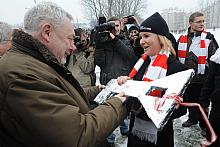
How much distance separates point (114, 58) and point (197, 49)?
4.89ft

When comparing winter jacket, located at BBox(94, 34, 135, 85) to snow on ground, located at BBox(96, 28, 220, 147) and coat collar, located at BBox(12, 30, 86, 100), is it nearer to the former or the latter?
snow on ground, located at BBox(96, 28, 220, 147)

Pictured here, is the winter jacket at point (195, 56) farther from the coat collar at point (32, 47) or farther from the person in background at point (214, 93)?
the coat collar at point (32, 47)

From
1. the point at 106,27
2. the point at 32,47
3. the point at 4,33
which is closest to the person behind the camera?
the point at 32,47

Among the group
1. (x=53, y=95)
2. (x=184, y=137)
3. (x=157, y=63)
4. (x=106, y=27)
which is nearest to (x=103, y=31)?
(x=106, y=27)

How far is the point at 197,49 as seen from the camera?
3789 millimetres

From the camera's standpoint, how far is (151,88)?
1.63 m

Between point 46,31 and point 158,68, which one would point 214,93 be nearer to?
point 158,68

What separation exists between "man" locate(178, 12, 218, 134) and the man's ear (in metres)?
3.03

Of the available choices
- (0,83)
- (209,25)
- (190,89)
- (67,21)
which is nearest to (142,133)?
(67,21)

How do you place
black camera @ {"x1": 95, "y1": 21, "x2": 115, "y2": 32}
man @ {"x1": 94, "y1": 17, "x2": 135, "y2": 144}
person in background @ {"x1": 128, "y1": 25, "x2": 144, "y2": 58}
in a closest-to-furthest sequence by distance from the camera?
black camera @ {"x1": 95, "y1": 21, "x2": 115, "y2": 32}, man @ {"x1": 94, "y1": 17, "x2": 135, "y2": 144}, person in background @ {"x1": 128, "y1": 25, "x2": 144, "y2": 58}

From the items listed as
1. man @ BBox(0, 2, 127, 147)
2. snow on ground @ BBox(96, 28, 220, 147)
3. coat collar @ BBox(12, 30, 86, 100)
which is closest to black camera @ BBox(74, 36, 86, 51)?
snow on ground @ BBox(96, 28, 220, 147)

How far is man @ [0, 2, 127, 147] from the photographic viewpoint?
3.43 ft

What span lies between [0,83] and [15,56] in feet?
0.64

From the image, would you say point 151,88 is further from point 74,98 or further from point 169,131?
point 169,131
